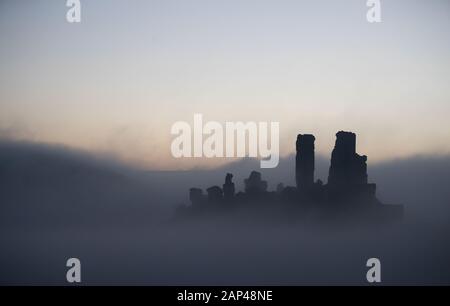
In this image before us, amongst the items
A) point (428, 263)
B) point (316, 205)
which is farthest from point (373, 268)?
point (316, 205)

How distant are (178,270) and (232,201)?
24076 millimetres

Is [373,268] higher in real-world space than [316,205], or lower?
higher

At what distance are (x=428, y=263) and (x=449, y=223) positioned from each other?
103 feet

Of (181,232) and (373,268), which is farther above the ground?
(373,268)

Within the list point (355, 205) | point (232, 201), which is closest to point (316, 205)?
point (355, 205)

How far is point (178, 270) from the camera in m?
83.5
